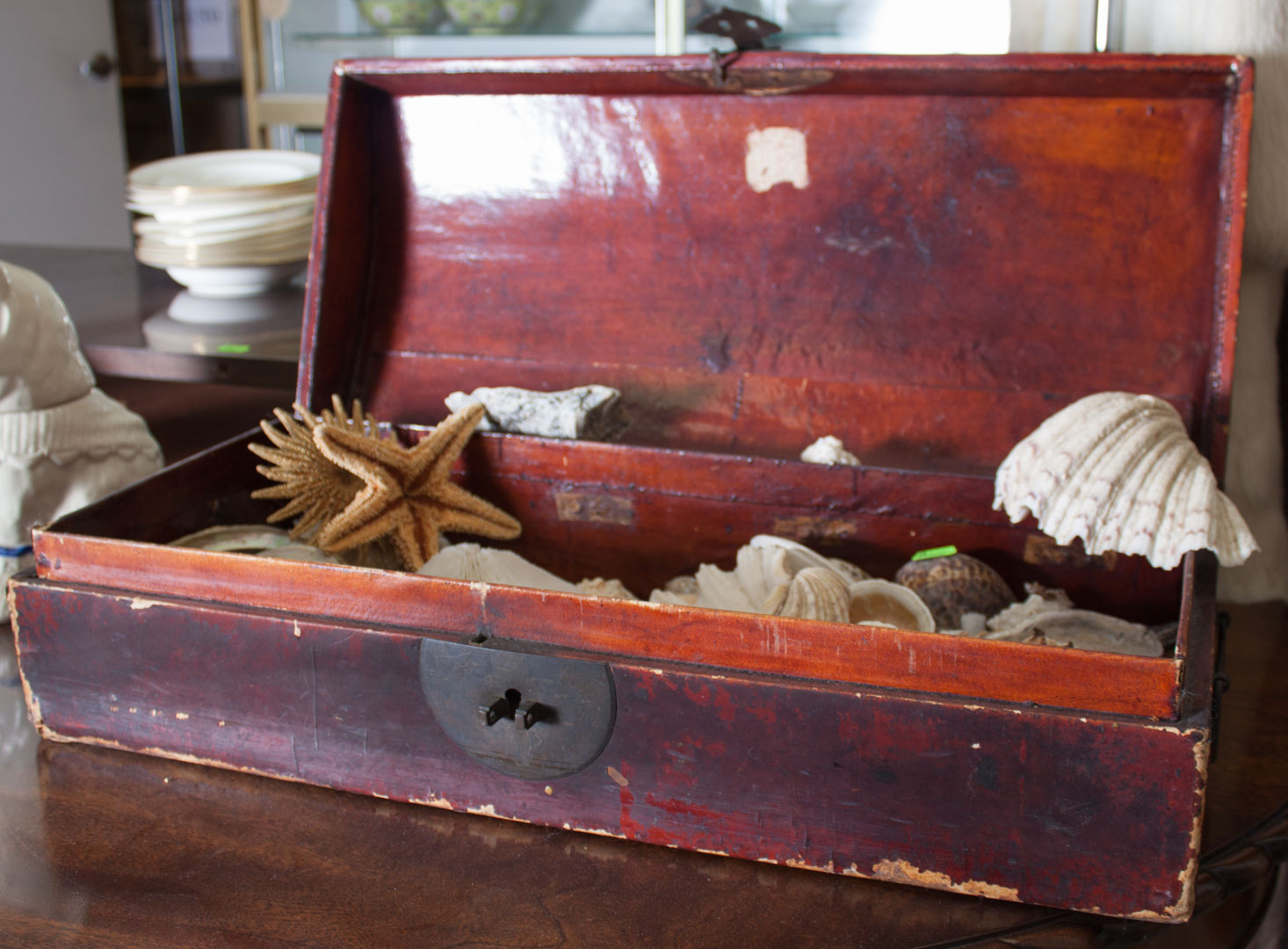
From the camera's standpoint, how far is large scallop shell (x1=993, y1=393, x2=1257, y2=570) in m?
0.84

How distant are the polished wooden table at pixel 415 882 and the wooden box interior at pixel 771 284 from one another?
0.24 metres

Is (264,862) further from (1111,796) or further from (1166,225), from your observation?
(1166,225)

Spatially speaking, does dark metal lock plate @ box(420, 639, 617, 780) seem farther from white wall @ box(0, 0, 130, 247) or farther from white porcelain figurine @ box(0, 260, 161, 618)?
white wall @ box(0, 0, 130, 247)

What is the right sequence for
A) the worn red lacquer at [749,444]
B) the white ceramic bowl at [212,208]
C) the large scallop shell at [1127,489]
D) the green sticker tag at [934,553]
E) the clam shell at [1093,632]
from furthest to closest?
the white ceramic bowl at [212,208], the green sticker tag at [934,553], the clam shell at [1093,632], the large scallop shell at [1127,489], the worn red lacquer at [749,444]

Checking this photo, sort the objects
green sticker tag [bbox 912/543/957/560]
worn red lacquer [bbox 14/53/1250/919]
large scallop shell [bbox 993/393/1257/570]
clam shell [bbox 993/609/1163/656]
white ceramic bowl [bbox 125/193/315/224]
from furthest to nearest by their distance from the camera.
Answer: white ceramic bowl [bbox 125/193/315/224] → green sticker tag [bbox 912/543/957/560] → clam shell [bbox 993/609/1163/656] → large scallop shell [bbox 993/393/1257/570] → worn red lacquer [bbox 14/53/1250/919]

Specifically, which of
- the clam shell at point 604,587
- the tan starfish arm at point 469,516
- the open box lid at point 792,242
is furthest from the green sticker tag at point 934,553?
the tan starfish arm at point 469,516

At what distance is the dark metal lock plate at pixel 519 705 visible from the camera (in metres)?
0.73

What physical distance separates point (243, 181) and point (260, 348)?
475mm

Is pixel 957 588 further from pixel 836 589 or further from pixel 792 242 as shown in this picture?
pixel 792 242

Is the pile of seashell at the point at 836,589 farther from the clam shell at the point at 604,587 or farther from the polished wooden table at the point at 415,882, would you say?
the polished wooden table at the point at 415,882

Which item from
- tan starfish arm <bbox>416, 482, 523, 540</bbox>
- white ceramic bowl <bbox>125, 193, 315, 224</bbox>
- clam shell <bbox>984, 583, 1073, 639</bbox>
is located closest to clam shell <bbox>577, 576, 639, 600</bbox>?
tan starfish arm <bbox>416, 482, 523, 540</bbox>

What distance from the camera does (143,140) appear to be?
13.1 feet

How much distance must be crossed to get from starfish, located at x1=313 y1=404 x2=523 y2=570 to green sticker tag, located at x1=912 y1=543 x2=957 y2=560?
42 centimetres

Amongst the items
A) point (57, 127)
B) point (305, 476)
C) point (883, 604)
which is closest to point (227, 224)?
point (305, 476)
